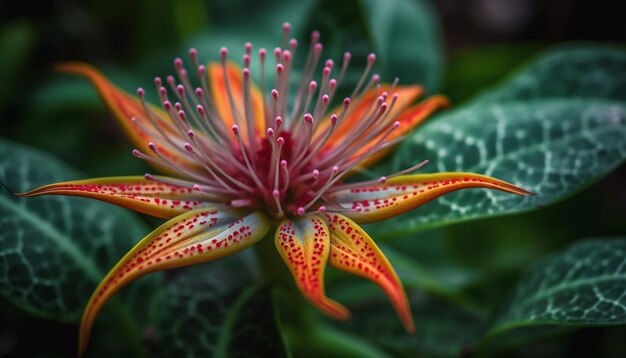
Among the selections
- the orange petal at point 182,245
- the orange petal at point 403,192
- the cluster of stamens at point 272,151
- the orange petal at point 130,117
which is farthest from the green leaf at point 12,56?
the orange petal at point 403,192

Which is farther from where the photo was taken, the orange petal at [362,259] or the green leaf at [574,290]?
the green leaf at [574,290]

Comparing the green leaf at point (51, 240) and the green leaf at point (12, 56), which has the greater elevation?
the green leaf at point (12, 56)

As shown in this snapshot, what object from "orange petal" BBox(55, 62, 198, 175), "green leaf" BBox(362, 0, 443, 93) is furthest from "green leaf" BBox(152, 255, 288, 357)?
"green leaf" BBox(362, 0, 443, 93)

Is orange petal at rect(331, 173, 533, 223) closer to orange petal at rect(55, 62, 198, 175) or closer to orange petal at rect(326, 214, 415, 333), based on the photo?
orange petal at rect(326, 214, 415, 333)

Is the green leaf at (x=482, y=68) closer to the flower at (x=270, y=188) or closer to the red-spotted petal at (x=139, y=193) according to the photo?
the flower at (x=270, y=188)

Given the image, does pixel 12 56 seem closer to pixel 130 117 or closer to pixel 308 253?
pixel 130 117

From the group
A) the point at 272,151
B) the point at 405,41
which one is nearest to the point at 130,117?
the point at 272,151

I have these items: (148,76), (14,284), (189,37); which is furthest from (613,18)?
(14,284)
